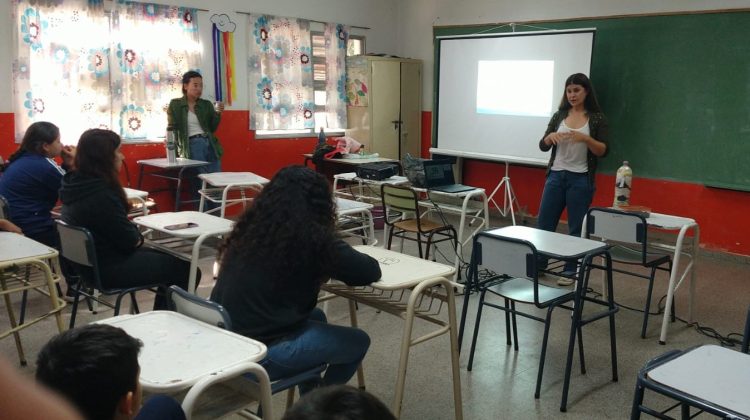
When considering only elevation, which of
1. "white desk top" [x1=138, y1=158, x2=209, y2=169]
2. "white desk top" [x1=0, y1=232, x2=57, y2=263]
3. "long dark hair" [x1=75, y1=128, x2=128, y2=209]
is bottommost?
"white desk top" [x1=0, y1=232, x2=57, y2=263]

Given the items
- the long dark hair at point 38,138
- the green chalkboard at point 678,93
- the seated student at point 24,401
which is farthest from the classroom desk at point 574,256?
the green chalkboard at point 678,93

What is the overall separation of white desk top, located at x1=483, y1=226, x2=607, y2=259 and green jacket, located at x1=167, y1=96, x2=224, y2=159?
365 centimetres

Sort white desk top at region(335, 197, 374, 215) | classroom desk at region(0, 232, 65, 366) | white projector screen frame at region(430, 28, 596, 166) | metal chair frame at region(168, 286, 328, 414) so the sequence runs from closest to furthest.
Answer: metal chair frame at region(168, 286, 328, 414)
classroom desk at region(0, 232, 65, 366)
white desk top at region(335, 197, 374, 215)
white projector screen frame at region(430, 28, 596, 166)

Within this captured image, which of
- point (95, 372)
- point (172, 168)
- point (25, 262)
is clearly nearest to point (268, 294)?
point (95, 372)

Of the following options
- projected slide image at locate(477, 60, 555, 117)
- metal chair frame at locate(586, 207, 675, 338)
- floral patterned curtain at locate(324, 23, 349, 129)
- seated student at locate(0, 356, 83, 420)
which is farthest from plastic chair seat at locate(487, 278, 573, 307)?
floral patterned curtain at locate(324, 23, 349, 129)

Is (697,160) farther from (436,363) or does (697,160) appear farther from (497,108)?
(436,363)

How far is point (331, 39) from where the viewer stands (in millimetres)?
7281

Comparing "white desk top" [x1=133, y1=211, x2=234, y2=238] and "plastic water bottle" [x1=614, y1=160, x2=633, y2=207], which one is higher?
"plastic water bottle" [x1=614, y1=160, x2=633, y2=207]

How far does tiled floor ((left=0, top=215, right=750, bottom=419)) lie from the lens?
283 centimetres

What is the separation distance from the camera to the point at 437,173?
15.3 ft

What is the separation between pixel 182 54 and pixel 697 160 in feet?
15.7

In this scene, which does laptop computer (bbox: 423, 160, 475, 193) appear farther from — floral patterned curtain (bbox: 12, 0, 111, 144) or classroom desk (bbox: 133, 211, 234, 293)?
floral patterned curtain (bbox: 12, 0, 111, 144)

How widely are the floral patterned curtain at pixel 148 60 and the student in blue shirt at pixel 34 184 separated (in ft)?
6.87

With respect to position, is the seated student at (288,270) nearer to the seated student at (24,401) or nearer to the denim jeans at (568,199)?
the seated student at (24,401)
